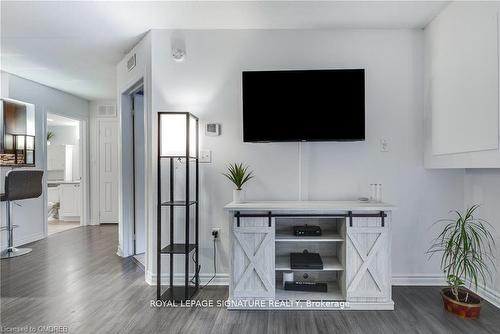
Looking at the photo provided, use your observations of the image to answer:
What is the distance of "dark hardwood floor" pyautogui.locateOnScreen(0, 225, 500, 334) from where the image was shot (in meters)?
2.00

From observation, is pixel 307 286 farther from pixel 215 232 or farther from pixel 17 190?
pixel 17 190

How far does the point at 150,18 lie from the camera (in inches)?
100

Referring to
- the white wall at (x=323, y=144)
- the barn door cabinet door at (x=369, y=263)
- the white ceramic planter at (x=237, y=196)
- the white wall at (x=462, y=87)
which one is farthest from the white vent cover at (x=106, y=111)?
the white wall at (x=462, y=87)

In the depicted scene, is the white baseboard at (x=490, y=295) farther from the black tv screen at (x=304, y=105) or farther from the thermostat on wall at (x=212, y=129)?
the thermostat on wall at (x=212, y=129)

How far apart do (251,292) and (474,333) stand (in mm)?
1537

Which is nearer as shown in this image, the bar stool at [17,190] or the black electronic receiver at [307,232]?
the black electronic receiver at [307,232]

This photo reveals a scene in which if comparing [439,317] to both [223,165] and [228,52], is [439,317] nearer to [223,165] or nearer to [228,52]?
[223,165]

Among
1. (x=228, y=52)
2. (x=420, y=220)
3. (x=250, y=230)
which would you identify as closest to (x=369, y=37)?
(x=228, y=52)

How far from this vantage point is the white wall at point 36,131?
4.02 metres

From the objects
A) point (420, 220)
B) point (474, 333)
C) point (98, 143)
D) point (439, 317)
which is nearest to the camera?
point (474, 333)

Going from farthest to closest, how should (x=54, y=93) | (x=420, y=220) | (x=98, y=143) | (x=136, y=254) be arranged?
(x=98, y=143), (x=54, y=93), (x=136, y=254), (x=420, y=220)

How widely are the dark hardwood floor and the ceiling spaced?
2426 mm

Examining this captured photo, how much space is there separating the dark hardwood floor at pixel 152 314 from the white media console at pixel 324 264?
0.09 metres

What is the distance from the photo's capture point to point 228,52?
9.05ft
